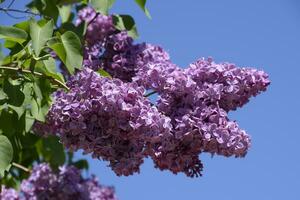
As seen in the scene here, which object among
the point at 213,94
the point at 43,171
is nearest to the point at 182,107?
the point at 213,94

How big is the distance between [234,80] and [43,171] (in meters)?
2.09

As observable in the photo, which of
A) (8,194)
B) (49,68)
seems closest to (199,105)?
(49,68)

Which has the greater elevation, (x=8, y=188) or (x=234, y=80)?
(x=8, y=188)

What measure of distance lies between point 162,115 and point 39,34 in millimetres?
607

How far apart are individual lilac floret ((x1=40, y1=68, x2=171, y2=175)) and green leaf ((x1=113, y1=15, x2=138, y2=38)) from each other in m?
1.20

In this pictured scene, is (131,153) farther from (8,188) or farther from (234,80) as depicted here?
(8,188)

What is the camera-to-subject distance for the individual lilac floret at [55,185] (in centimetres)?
434

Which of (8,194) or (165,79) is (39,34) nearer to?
(165,79)

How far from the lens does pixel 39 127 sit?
3.23 m

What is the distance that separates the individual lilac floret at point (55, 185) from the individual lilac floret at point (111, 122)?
6.03ft

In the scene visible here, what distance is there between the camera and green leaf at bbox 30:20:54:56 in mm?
2652

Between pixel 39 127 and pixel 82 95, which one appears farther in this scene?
pixel 39 127

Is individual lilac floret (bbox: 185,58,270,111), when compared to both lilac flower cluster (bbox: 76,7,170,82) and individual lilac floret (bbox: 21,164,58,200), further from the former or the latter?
individual lilac floret (bbox: 21,164,58,200)

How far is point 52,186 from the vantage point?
172 inches
